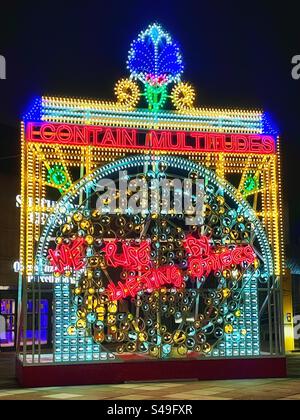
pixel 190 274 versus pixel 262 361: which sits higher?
pixel 190 274

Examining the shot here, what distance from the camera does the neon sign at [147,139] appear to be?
13102mm

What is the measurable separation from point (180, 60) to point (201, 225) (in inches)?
157

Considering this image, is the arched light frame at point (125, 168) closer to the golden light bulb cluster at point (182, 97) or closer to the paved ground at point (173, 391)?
the golden light bulb cluster at point (182, 97)

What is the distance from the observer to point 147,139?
13.6 metres

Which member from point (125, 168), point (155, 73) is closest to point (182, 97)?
point (155, 73)

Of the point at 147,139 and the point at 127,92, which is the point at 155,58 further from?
the point at 147,139

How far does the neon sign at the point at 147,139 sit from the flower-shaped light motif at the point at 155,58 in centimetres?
146

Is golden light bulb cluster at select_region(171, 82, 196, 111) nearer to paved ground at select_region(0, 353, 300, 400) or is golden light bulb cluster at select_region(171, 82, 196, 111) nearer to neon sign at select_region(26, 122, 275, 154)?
neon sign at select_region(26, 122, 275, 154)

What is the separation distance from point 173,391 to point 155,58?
7.47m

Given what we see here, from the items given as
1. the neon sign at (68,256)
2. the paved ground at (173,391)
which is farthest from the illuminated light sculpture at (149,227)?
the paved ground at (173,391)

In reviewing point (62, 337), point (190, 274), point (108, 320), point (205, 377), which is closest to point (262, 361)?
point (205, 377)

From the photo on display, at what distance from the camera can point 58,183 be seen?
13344 mm
